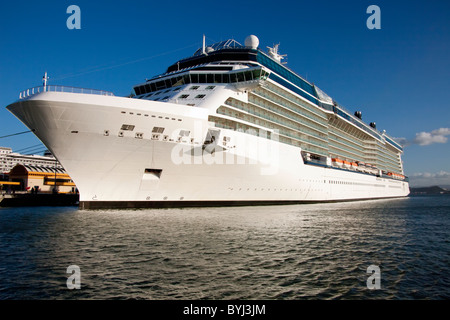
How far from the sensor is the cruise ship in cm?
1855

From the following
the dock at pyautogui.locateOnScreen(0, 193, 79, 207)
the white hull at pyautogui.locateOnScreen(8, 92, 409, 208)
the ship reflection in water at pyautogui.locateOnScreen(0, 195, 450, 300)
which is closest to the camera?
the ship reflection in water at pyautogui.locateOnScreen(0, 195, 450, 300)

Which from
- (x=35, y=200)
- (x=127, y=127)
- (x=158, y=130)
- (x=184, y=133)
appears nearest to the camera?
(x=127, y=127)

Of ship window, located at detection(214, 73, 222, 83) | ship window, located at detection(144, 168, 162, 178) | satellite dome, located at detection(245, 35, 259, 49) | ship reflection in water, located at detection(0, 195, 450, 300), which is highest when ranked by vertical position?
satellite dome, located at detection(245, 35, 259, 49)

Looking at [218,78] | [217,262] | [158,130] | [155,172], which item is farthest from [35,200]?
[217,262]

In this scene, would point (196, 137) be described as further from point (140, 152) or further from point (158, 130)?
point (140, 152)

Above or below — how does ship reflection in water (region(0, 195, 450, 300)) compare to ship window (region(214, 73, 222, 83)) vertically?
below

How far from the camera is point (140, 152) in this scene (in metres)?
19.6

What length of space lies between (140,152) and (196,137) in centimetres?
395

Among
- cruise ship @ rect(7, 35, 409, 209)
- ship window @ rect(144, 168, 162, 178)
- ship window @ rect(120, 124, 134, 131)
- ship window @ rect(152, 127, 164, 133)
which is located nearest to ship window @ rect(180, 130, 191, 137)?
cruise ship @ rect(7, 35, 409, 209)

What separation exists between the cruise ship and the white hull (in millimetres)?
63

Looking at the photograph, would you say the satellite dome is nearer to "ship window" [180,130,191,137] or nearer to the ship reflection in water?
"ship window" [180,130,191,137]

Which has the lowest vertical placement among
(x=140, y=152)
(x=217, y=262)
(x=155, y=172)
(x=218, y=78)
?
(x=217, y=262)

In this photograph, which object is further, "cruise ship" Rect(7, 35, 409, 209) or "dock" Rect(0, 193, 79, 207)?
"dock" Rect(0, 193, 79, 207)

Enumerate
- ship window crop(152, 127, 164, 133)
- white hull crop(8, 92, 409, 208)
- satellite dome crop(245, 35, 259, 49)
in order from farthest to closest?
1. satellite dome crop(245, 35, 259, 49)
2. ship window crop(152, 127, 164, 133)
3. white hull crop(8, 92, 409, 208)
